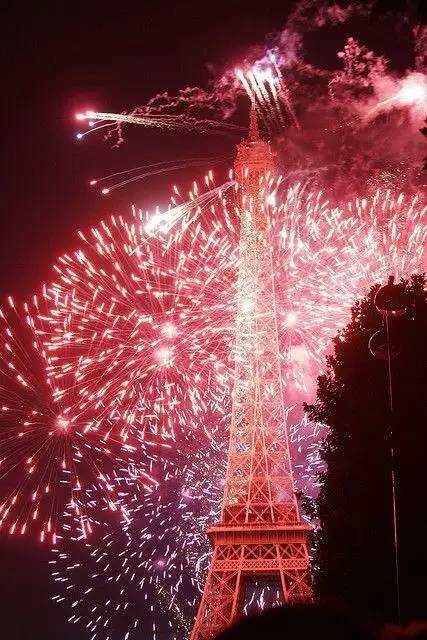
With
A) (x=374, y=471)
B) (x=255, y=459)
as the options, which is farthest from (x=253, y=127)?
(x=374, y=471)

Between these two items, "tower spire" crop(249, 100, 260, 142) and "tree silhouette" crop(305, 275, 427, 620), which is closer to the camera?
"tree silhouette" crop(305, 275, 427, 620)

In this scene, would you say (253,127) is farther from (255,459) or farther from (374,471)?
(374,471)

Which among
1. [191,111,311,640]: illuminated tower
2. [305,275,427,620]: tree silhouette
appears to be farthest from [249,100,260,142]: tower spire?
[305,275,427,620]: tree silhouette

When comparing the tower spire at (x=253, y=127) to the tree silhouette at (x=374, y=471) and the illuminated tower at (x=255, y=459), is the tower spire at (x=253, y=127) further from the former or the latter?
the tree silhouette at (x=374, y=471)

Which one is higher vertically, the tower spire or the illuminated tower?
the tower spire

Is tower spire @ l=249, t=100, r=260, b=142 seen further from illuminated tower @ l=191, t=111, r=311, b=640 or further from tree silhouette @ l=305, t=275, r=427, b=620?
tree silhouette @ l=305, t=275, r=427, b=620
